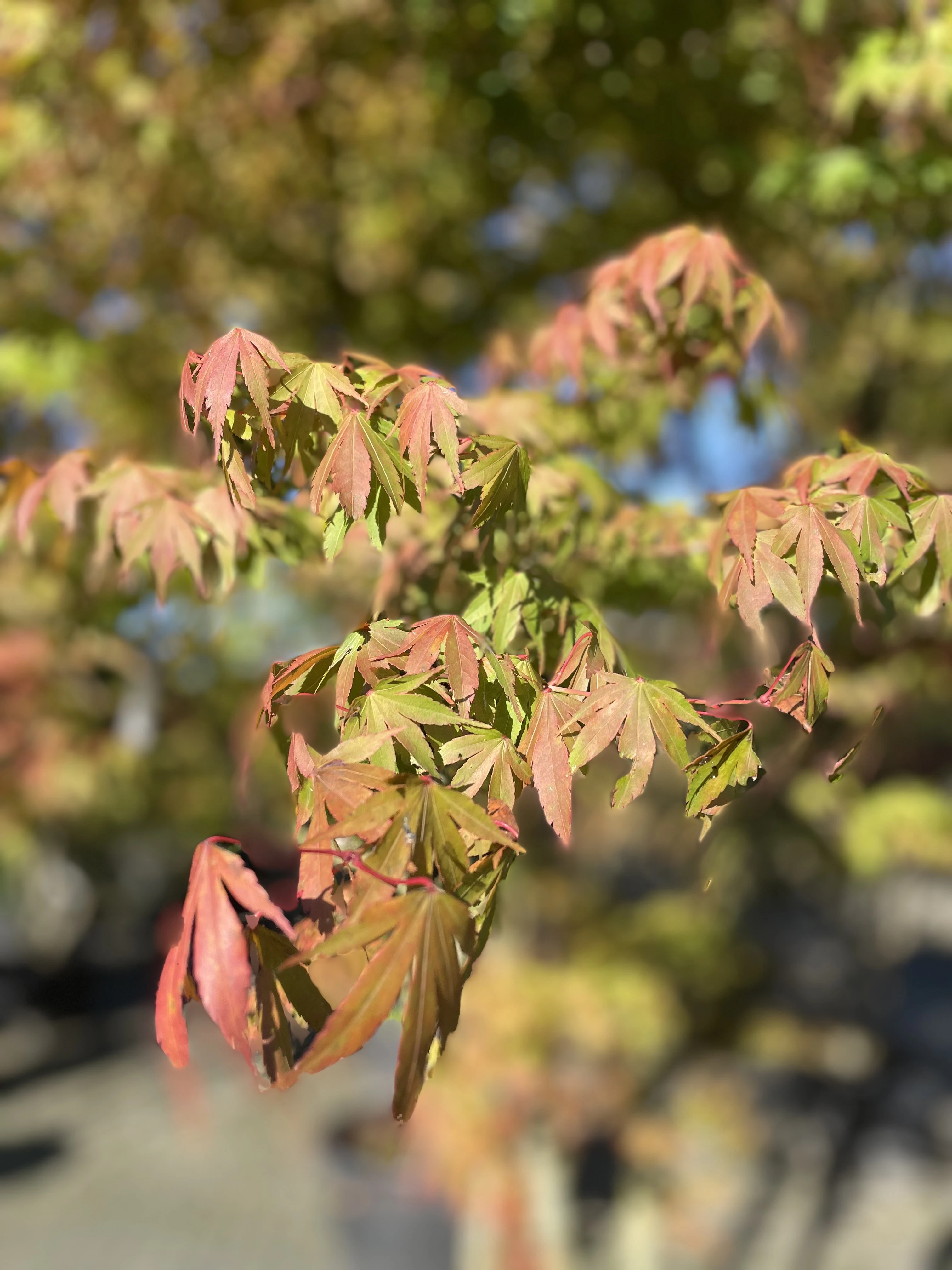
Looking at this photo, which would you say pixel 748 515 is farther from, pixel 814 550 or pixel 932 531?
pixel 932 531

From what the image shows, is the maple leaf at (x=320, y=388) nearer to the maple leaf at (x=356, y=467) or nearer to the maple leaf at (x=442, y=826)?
the maple leaf at (x=356, y=467)

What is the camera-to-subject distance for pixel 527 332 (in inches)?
177

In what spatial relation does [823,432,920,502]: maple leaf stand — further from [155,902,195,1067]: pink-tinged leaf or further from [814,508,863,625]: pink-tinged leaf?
[155,902,195,1067]: pink-tinged leaf

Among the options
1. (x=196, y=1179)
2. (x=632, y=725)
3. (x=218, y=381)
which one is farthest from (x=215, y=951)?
(x=196, y=1179)

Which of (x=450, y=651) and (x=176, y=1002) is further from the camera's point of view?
(x=450, y=651)

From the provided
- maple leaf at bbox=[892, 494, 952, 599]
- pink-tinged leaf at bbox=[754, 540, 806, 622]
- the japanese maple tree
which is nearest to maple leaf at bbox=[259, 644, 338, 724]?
the japanese maple tree

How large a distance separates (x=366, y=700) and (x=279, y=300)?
14.1ft

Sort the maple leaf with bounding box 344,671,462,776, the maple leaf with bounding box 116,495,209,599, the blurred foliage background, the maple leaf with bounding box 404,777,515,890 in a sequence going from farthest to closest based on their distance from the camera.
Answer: the blurred foliage background, the maple leaf with bounding box 116,495,209,599, the maple leaf with bounding box 344,671,462,776, the maple leaf with bounding box 404,777,515,890

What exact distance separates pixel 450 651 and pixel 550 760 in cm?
18

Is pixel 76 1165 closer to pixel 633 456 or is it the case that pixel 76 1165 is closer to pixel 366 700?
pixel 633 456

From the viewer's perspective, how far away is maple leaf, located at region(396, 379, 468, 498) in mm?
1180

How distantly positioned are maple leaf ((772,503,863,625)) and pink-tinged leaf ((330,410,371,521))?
21.5 inches

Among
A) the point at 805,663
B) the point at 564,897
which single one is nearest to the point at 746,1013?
the point at 564,897

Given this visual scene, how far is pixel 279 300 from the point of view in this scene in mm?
4871
